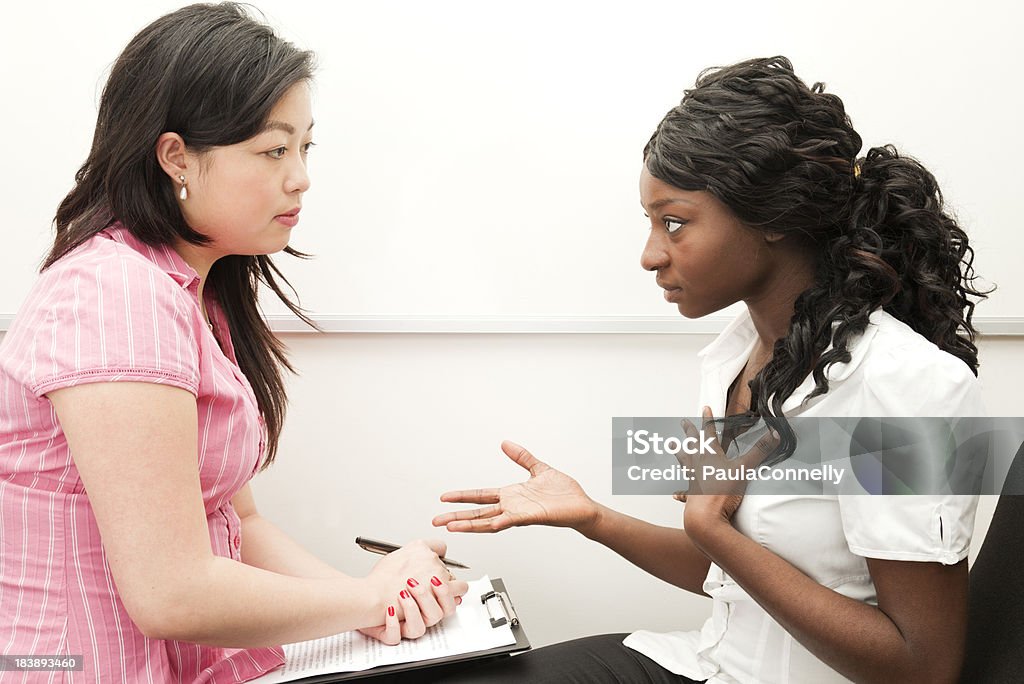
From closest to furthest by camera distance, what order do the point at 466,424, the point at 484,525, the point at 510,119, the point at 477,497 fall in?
the point at 484,525
the point at 477,497
the point at 510,119
the point at 466,424

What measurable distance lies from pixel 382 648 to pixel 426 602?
75 mm

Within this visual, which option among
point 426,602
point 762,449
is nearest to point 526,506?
point 426,602

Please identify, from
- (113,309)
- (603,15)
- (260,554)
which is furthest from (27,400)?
(603,15)

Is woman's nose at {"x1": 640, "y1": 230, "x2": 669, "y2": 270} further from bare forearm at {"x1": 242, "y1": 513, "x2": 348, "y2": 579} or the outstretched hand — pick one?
bare forearm at {"x1": 242, "y1": 513, "x2": 348, "y2": 579}

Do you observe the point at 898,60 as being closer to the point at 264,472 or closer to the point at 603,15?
the point at 603,15

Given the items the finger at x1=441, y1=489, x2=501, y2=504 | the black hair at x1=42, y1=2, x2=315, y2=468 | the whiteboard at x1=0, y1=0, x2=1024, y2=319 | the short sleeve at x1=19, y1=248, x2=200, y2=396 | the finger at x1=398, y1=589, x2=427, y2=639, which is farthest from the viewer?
the whiteboard at x1=0, y1=0, x2=1024, y2=319

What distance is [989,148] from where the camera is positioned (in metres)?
1.57

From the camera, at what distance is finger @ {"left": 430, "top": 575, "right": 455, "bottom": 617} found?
1.12 m

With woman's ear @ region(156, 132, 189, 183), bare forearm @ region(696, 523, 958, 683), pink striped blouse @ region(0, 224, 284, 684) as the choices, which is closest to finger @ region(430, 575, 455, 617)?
pink striped blouse @ region(0, 224, 284, 684)

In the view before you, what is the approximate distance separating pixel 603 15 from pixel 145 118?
832mm

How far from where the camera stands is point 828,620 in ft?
3.21

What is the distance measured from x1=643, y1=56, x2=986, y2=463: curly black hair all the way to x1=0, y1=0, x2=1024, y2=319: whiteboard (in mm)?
448

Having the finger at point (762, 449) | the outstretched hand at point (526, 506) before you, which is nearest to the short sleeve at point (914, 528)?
the finger at point (762, 449)

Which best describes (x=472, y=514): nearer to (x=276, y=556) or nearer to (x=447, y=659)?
(x=447, y=659)
